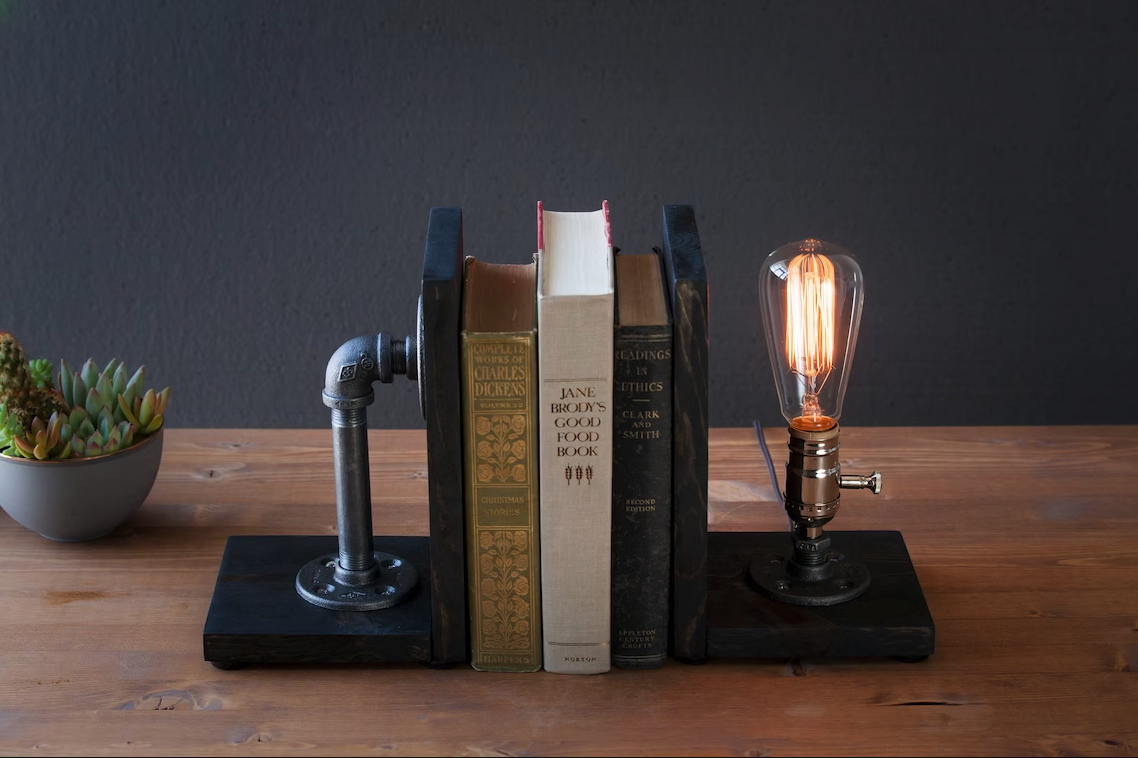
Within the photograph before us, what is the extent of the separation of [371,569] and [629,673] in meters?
0.23

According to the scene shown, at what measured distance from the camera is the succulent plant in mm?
1045

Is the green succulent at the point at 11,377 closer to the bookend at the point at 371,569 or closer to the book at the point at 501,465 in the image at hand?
the bookend at the point at 371,569

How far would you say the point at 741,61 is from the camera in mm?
1820

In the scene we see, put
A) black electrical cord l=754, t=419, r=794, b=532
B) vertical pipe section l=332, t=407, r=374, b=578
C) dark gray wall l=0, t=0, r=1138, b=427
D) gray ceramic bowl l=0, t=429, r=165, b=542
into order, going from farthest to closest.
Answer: dark gray wall l=0, t=0, r=1138, b=427 → black electrical cord l=754, t=419, r=794, b=532 → gray ceramic bowl l=0, t=429, r=165, b=542 → vertical pipe section l=332, t=407, r=374, b=578

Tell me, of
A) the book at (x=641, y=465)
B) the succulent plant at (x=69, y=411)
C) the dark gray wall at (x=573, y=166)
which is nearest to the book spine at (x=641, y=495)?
the book at (x=641, y=465)

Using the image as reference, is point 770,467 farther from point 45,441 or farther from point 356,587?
point 45,441

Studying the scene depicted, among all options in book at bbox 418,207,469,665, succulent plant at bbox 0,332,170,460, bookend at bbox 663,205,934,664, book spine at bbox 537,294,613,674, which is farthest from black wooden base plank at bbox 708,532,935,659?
succulent plant at bbox 0,332,170,460

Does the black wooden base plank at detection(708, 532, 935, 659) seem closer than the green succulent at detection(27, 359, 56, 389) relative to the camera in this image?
Yes

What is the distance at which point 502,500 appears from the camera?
90 cm

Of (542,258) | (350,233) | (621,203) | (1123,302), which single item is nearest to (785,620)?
(542,258)

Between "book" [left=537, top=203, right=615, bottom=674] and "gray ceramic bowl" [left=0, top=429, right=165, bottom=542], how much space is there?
43 centimetres

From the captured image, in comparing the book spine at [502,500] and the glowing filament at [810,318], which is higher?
the glowing filament at [810,318]

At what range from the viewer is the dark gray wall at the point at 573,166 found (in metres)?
1.82

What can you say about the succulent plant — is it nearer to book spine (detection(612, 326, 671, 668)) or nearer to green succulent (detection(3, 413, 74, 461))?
green succulent (detection(3, 413, 74, 461))
